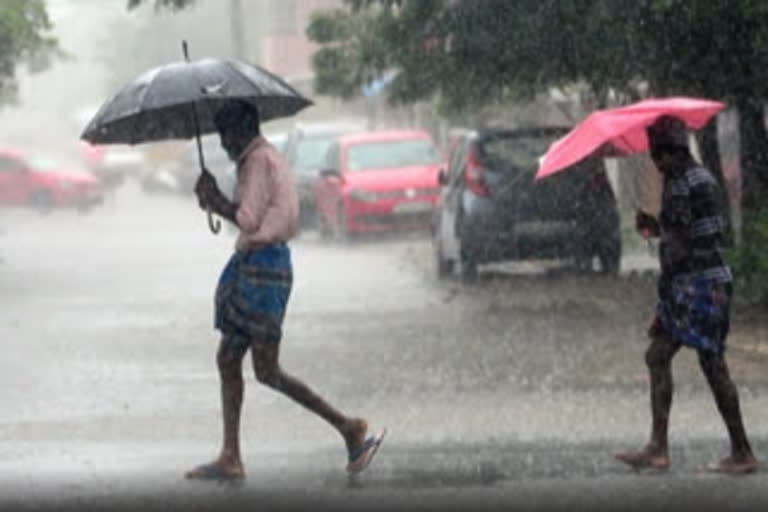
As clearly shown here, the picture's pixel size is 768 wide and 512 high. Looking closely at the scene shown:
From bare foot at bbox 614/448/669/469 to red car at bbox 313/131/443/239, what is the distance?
18341 mm

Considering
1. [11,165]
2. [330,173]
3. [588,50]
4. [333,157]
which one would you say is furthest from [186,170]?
[588,50]

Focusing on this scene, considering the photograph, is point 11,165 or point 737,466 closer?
point 737,466

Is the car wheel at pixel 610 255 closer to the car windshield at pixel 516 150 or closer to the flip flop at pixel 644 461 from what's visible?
the car windshield at pixel 516 150

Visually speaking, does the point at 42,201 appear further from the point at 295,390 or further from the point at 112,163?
the point at 295,390

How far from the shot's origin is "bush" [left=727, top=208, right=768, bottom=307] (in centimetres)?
1512

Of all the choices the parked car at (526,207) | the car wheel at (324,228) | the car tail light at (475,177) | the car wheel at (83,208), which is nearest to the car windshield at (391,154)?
the car wheel at (324,228)

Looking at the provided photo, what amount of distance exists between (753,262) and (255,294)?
23.1ft

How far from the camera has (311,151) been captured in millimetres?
33500

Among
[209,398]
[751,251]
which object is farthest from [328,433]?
[751,251]

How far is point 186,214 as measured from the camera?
4453cm

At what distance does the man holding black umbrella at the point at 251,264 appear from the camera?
9.09 metres

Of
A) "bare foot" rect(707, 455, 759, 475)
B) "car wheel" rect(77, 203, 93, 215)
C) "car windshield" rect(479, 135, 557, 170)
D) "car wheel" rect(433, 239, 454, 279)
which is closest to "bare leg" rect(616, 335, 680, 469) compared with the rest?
"bare foot" rect(707, 455, 759, 475)

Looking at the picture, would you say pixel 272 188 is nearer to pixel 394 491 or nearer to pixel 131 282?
pixel 394 491

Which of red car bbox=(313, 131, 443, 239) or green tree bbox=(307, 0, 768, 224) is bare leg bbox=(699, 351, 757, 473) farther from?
red car bbox=(313, 131, 443, 239)
